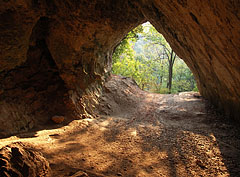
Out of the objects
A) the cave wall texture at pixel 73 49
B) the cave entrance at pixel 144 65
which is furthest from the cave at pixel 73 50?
the cave entrance at pixel 144 65

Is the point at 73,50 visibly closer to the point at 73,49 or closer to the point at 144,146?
the point at 73,49

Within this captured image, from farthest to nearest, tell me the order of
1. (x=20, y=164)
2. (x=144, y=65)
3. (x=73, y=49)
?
(x=144, y=65) < (x=73, y=49) < (x=20, y=164)

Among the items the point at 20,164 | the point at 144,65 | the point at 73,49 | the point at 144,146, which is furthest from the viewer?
the point at 144,65

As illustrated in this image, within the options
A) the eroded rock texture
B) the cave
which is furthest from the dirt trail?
the cave

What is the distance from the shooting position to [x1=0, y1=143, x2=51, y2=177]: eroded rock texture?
1.58m

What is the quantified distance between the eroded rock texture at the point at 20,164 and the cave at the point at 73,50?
8.13 ft

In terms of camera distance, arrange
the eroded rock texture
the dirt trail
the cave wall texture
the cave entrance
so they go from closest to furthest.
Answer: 1. the eroded rock texture
2. the dirt trail
3. the cave wall texture
4. the cave entrance

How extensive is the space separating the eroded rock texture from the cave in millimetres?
2479

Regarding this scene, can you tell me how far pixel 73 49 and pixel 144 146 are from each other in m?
4.14

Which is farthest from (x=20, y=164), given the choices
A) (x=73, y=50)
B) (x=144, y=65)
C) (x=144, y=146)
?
(x=144, y=65)

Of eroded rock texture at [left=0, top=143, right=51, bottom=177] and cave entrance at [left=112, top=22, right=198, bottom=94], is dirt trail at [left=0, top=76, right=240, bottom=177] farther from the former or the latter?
cave entrance at [left=112, top=22, right=198, bottom=94]

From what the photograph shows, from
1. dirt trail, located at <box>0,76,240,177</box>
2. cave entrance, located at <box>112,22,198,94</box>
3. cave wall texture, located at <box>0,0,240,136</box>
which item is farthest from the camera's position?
cave entrance, located at <box>112,22,198,94</box>

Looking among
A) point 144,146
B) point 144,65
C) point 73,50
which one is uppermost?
point 144,65

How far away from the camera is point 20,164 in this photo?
167 centimetres
